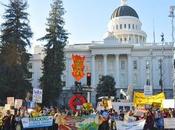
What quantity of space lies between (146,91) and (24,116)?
1338cm


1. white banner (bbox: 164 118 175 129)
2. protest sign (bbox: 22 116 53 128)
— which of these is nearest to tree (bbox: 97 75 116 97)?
white banner (bbox: 164 118 175 129)

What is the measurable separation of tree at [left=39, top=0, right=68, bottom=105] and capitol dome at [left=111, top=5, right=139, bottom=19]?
193 ft

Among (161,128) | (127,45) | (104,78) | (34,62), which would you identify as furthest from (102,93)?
(161,128)

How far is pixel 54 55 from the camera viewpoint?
63.1 metres

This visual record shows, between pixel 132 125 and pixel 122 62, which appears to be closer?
pixel 132 125

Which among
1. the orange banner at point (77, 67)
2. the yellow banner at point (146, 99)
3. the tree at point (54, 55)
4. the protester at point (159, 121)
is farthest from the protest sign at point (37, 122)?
the tree at point (54, 55)

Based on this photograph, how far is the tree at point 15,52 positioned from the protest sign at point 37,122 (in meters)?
30.9

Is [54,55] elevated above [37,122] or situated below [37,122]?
above

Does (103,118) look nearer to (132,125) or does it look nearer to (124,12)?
(132,125)

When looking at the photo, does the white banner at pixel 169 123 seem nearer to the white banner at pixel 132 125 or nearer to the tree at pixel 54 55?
the white banner at pixel 132 125

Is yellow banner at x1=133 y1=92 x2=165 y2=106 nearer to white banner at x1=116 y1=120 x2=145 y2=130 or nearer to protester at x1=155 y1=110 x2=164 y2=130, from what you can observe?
protester at x1=155 y1=110 x2=164 y2=130

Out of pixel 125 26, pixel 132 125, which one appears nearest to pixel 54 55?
pixel 132 125

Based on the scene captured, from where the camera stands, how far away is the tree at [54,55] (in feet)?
202

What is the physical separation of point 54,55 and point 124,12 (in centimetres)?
6525
